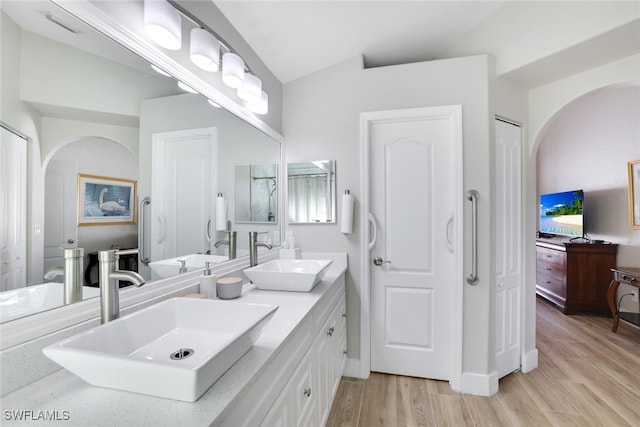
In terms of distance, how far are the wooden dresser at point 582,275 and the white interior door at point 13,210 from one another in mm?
4880

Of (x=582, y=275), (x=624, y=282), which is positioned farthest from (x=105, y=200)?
(x=582, y=275)

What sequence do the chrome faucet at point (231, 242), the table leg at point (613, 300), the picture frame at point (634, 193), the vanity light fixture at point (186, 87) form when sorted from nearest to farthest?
1. the vanity light fixture at point (186, 87)
2. the chrome faucet at point (231, 242)
3. the table leg at point (613, 300)
4. the picture frame at point (634, 193)

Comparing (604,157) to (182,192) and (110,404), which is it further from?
(110,404)

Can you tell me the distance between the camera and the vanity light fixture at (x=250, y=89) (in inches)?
65.9

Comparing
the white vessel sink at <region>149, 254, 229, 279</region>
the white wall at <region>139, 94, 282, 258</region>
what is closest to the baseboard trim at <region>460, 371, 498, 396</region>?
the white wall at <region>139, 94, 282, 258</region>

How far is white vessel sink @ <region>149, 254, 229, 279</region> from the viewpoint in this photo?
3.85ft

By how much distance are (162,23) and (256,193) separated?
1.16 meters

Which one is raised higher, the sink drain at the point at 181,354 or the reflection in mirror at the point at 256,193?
the reflection in mirror at the point at 256,193

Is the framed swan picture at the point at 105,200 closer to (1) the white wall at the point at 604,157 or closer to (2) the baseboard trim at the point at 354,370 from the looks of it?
(2) the baseboard trim at the point at 354,370

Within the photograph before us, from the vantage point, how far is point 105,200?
0.98 metres

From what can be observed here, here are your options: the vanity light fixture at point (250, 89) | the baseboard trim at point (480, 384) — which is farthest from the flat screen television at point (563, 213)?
the vanity light fixture at point (250, 89)

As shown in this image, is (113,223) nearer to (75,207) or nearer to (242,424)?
(75,207)

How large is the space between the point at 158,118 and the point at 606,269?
4.90m

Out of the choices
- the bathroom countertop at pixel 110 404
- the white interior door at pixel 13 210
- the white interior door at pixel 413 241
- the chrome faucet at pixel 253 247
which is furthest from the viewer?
the white interior door at pixel 413 241
